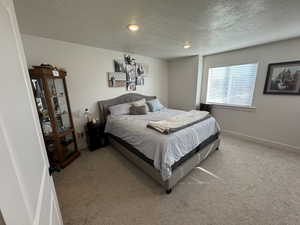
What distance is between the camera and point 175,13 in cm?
155

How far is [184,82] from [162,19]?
2.79 m

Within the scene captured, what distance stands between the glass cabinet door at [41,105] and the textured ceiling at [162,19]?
82 cm

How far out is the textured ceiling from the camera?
54.1 inches

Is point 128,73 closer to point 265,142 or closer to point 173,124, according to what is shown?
point 173,124

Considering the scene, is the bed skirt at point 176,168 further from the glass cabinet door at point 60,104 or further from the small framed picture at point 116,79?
the small framed picture at point 116,79

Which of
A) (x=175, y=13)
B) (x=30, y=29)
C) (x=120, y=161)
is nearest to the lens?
(x=175, y=13)

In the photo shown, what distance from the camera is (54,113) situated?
7.19 feet

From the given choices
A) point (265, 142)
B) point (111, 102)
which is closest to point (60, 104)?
point (111, 102)

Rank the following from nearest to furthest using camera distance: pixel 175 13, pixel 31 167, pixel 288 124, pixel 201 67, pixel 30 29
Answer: pixel 31 167
pixel 175 13
pixel 30 29
pixel 288 124
pixel 201 67

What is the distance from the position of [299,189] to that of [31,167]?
3.05 metres

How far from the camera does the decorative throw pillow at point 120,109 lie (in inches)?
122

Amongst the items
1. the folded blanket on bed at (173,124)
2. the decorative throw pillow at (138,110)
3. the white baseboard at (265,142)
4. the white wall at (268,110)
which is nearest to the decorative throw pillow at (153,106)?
the decorative throw pillow at (138,110)

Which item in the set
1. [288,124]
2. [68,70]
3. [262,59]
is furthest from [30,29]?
[288,124]

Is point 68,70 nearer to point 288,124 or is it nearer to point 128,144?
point 128,144
